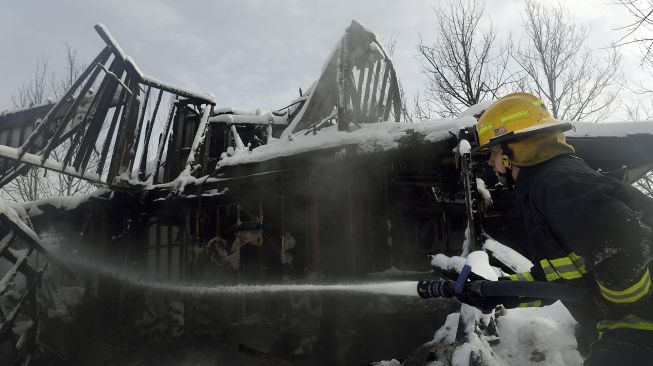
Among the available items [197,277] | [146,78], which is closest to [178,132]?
[146,78]

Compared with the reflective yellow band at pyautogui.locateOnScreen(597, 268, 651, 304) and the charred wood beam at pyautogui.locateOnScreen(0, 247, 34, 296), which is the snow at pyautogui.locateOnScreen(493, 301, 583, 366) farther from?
the charred wood beam at pyautogui.locateOnScreen(0, 247, 34, 296)

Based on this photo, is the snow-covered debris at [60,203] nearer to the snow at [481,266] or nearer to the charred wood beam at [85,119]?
the charred wood beam at [85,119]

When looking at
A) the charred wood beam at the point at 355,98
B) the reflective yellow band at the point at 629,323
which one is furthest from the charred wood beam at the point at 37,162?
the reflective yellow band at the point at 629,323

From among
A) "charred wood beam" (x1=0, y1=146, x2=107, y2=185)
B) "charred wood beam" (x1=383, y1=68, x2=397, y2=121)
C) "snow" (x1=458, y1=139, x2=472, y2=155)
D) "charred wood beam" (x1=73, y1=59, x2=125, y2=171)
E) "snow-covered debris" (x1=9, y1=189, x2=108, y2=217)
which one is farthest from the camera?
"snow-covered debris" (x1=9, y1=189, x2=108, y2=217)

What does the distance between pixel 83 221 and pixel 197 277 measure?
3.80 m

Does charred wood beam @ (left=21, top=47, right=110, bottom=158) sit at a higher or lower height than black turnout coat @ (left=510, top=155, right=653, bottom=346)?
higher

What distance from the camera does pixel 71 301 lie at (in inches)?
331

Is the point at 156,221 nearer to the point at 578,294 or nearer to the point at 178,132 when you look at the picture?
the point at 178,132

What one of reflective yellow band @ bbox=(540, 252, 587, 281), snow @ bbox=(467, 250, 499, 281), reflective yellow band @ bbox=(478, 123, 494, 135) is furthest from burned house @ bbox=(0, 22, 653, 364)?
reflective yellow band @ bbox=(540, 252, 587, 281)

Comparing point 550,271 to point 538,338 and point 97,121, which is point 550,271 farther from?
point 97,121

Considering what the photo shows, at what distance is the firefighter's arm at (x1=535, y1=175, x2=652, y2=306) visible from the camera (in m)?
1.38

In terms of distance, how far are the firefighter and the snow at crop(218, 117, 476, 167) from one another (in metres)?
3.59

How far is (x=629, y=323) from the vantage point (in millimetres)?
1527

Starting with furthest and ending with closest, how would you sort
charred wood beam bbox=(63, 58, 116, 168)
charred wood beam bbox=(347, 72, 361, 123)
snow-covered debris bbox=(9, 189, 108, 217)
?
snow-covered debris bbox=(9, 189, 108, 217)
charred wood beam bbox=(347, 72, 361, 123)
charred wood beam bbox=(63, 58, 116, 168)
